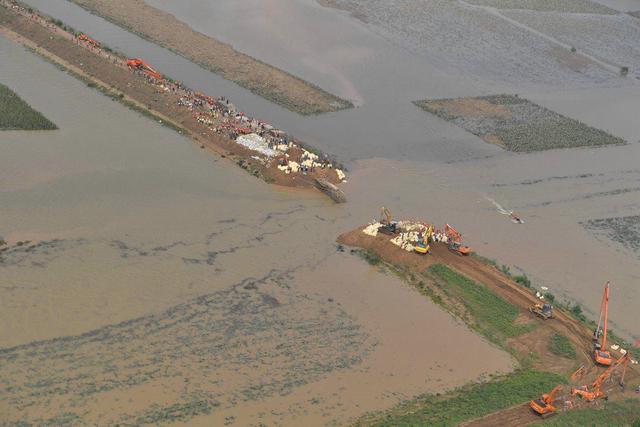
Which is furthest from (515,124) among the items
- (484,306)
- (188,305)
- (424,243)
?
(188,305)

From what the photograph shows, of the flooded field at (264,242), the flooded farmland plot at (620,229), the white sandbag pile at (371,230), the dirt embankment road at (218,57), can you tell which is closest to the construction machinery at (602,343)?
the flooded field at (264,242)

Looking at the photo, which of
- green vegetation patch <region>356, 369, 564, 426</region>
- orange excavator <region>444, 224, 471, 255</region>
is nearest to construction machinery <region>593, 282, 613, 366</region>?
green vegetation patch <region>356, 369, 564, 426</region>

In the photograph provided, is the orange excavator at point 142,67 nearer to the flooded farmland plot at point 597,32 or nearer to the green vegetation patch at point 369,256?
the green vegetation patch at point 369,256

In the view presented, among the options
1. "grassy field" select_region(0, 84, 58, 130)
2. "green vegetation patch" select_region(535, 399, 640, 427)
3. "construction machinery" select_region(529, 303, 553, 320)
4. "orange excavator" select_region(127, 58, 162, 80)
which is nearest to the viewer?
"green vegetation patch" select_region(535, 399, 640, 427)

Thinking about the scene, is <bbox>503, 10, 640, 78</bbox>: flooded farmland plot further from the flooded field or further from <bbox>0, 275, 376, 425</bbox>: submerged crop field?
<bbox>0, 275, 376, 425</bbox>: submerged crop field

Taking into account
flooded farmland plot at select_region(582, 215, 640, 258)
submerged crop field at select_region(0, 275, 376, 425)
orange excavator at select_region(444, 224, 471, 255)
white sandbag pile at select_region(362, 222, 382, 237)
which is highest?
flooded farmland plot at select_region(582, 215, 640, 258)
